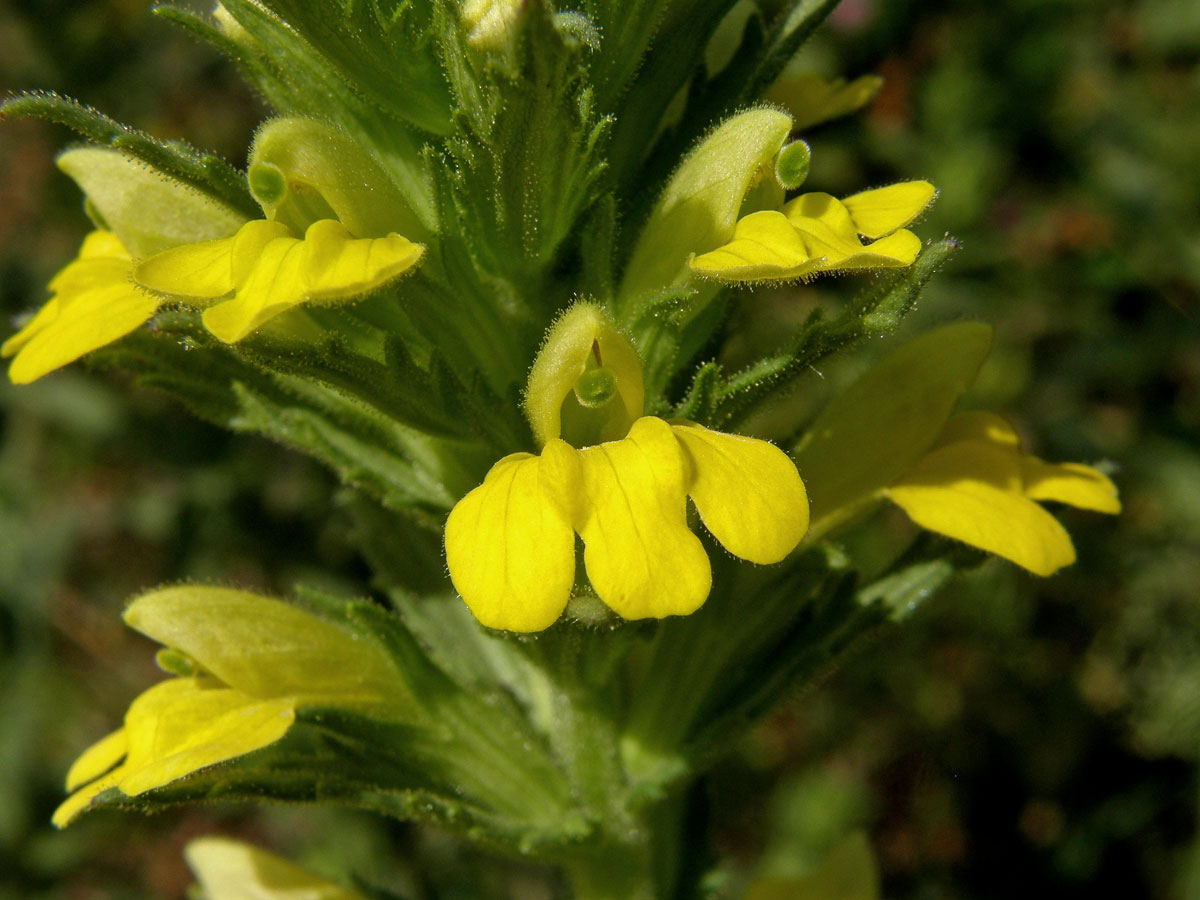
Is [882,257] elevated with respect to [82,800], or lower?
elevated

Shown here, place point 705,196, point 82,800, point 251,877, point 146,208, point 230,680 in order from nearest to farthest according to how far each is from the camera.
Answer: point 705,196
point 82,800
point 230,680
point 146,208
point 251,877

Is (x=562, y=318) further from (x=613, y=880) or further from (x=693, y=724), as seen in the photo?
(x=613, y=880)

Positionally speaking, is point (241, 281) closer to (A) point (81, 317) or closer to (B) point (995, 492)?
(A) point (81, 317)

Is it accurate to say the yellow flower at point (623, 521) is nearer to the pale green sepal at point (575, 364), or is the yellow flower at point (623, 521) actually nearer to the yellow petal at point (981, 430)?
the pale green sepal at point (575, 364)

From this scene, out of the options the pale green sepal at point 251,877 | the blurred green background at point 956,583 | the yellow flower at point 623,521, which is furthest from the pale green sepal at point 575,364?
the blurred green background at point 956,583

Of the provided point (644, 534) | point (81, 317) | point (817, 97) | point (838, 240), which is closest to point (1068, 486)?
point (838, 240)

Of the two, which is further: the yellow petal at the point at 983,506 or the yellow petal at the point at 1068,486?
the yellow petal at the point at 1068,486
